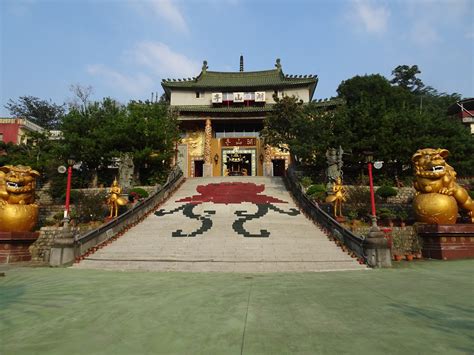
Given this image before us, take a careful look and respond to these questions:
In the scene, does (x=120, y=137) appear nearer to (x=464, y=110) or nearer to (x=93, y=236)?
(x=93, y=236)

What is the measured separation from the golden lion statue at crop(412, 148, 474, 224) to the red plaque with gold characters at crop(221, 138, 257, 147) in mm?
22393

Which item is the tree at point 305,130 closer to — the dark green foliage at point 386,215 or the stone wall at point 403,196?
the stone wall at point 403,196

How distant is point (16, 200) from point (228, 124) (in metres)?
24.1

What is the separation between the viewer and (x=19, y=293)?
5934 mm

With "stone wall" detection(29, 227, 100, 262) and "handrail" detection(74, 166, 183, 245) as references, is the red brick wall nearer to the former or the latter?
"handrail" detection(74, 166, 183, 245)

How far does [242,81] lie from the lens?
3719 centimetres

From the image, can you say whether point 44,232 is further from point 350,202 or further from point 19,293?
point 350,202

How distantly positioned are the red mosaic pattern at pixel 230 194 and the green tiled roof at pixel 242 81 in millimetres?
15134

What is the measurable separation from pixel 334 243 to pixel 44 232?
12.7 metres

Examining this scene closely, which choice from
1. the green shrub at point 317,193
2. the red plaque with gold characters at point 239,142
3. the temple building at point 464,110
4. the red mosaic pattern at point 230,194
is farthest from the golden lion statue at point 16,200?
the temple building at point 464,110

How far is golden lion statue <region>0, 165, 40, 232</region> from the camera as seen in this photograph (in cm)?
1191

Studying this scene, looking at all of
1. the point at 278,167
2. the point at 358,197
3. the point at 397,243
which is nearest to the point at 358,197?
the point at 358,197

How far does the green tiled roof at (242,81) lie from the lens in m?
34.3

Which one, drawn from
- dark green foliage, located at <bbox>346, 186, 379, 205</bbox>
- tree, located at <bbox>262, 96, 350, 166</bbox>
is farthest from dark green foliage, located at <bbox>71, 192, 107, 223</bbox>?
dark green foliage, located at <bbox>346, 186, 379, 205</bbox>
